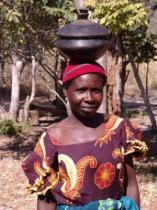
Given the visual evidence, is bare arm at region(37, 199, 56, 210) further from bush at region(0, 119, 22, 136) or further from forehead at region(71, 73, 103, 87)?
bush at region(0, 119, 22, 136)

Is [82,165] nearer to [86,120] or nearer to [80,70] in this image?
[86,120]

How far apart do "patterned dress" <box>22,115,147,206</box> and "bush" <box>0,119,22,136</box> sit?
314 inches

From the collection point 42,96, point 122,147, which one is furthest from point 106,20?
point 42,96

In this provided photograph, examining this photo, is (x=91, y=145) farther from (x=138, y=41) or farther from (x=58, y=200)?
(x=138, y=41)

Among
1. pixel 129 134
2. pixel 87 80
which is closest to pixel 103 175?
pixel 129 134

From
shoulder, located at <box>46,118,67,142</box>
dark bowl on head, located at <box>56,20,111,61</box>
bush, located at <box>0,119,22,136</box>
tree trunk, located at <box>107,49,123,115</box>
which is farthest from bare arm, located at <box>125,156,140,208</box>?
bush, located at <box>0,119,22,136</box>

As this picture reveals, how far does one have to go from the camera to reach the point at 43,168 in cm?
197

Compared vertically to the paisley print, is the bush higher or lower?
lower

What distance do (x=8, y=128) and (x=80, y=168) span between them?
808 cm

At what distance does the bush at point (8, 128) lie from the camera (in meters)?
9.90

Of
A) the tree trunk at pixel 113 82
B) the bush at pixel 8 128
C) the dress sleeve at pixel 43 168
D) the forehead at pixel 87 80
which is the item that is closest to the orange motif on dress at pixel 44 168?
the dress sleeve at pixel 43 168

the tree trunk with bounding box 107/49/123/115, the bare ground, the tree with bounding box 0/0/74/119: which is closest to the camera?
the bare ground

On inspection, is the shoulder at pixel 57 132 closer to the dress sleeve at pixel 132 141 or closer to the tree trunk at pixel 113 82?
the dress sleeve at pixel 132 141

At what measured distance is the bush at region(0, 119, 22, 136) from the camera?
9.90 m
